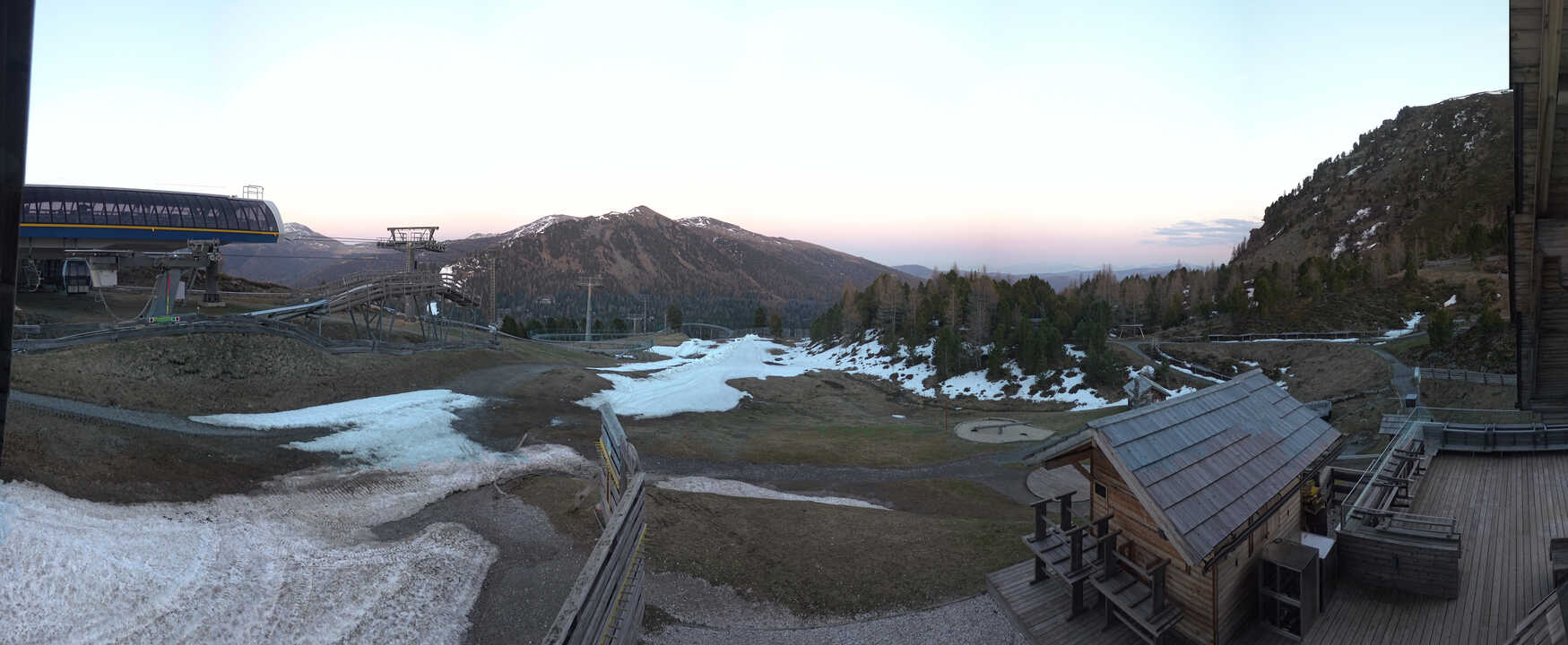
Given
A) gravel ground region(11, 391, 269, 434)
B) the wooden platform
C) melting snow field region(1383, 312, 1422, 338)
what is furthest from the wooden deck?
melting snow field region(1383, 312, 1422, 338)

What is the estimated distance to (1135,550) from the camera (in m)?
11.0

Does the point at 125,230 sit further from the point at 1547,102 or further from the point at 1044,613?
the point at 1547,102

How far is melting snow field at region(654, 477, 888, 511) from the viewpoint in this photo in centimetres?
2123

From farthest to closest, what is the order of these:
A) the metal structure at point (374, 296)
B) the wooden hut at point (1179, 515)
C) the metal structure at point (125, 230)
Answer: the metal structure at point (374, 296) < the metal structure at point (125, 230) < the wooden hut at point (1179, 515)

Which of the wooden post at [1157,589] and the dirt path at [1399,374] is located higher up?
the dirt path at [1399,374]

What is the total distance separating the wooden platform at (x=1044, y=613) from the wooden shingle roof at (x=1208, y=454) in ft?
7.33

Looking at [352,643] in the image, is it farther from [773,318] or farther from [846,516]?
[773,318]

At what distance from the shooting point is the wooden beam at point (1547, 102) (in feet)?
14.2

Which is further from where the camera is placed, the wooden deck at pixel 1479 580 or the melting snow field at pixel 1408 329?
the melting snow field at pixel 1408 329

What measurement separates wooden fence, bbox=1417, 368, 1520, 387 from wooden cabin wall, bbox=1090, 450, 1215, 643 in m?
28.5

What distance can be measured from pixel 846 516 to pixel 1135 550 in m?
9.30

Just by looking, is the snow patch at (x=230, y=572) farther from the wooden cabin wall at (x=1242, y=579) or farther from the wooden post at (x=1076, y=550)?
the wooden cabin wall at (x=1242, y=579)

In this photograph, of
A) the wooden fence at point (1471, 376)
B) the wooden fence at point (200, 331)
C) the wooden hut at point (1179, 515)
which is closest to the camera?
the wooden hut at point (1179, 515)

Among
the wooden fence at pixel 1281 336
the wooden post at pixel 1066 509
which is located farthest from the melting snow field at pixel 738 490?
the wooden fence at pixel 1281 336
